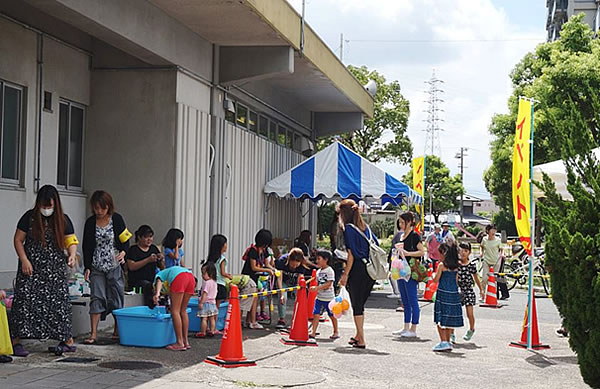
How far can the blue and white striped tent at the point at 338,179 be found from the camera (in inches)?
770

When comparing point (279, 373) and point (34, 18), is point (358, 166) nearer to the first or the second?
point (34, 18)

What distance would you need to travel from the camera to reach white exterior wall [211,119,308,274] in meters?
16.9

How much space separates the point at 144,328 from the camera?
10.9m

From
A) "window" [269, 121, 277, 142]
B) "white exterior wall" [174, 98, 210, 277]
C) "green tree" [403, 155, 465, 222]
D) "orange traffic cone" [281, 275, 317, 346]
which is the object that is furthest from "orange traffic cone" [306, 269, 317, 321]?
"green tree" [403, 155, 465, 222]

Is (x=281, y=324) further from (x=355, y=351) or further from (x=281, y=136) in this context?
(x=281, y=136)

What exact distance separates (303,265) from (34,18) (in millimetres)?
5878

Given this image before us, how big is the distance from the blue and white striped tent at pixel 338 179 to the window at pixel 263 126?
1433 millimetres

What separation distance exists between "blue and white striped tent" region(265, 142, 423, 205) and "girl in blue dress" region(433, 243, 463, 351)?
7.32 meters

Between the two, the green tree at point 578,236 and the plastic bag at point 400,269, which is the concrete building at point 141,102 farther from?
the green tree at point 578,236

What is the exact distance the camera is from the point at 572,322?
7.51m

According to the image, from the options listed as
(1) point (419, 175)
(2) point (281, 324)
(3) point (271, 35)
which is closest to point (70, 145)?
(3) point (271, 35)

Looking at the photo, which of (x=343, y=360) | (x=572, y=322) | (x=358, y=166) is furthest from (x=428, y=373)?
(x=358, y=166)

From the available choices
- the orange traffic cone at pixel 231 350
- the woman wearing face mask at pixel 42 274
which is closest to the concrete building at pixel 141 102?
the woman wearing face mask at pixel 42 274

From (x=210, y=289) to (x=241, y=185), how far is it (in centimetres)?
678
